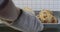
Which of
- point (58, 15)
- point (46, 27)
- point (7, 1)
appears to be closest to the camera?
point (7, 1)

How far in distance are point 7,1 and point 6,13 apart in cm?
2

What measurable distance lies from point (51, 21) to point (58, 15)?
20 centimetres

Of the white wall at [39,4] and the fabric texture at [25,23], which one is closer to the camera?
the fabric texture at [25,23]

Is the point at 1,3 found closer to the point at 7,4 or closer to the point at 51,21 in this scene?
the point at 7,4

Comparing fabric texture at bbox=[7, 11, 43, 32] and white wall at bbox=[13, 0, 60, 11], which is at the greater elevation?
white wall at bbox=[13, 0, 60, 11]

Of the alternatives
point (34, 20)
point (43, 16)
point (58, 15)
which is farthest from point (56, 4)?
point (34, 20)

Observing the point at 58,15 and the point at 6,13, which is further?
the point at 58,15

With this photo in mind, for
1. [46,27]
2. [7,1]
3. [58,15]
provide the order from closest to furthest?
1. [7,1]
2. [46,27]
3. [58,15]

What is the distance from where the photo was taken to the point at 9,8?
0.23m

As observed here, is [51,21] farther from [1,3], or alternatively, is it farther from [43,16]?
[1,3]

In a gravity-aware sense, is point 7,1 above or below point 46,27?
above

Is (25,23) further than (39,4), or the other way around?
(39,4)

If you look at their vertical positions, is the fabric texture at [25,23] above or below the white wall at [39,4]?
below

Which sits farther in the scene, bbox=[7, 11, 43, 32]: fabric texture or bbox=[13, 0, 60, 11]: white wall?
bbox=[13, 0, 60, 11]: white wall
